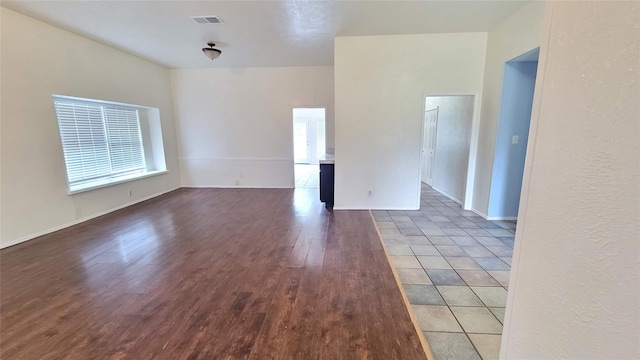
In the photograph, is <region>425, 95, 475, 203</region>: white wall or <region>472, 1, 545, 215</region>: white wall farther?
<region>425, 95, 475, 203</region>: white wall

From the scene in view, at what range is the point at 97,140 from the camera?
182 inches

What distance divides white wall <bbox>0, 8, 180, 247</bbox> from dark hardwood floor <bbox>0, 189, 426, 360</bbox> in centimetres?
37

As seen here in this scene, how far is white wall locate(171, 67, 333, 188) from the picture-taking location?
6133 millimetres


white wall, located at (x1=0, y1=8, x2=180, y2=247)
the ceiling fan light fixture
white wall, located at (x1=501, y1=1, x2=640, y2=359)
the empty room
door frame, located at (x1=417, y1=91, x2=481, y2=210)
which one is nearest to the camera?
white wall, located at (x1=501, y1=1, x2=640, y2=359)

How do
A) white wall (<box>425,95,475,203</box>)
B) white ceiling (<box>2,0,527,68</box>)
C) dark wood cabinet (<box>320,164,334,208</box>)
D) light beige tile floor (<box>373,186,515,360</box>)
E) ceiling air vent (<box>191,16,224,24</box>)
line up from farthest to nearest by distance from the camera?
dark wood cabinet (<box>320,164,334,208</box>) → white wall (<box>425,95,475,203</box>) → ceiling air vent (<box>191,16,224,24</box>) → white ceiling (<box>2,0,527,68</box>) → light beige tile floor (<box>373,186,515,360</box>)

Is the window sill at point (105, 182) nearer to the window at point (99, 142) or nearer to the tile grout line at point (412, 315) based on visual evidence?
→ the window at point (99, 142)

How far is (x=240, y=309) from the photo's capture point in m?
2.07

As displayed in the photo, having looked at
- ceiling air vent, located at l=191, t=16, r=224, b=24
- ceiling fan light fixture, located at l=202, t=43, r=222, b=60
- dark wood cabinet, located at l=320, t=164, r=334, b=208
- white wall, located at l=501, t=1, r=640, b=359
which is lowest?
dark wood cabinet, located at l=320, t=164, r=334, b=208

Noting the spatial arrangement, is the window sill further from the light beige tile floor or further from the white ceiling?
the light beige tile floor

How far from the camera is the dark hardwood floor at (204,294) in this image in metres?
1.73

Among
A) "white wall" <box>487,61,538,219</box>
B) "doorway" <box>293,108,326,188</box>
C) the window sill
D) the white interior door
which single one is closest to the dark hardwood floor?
the window sill

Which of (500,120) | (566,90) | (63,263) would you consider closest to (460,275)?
(566,90)

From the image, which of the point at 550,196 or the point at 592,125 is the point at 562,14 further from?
the point at 550,196

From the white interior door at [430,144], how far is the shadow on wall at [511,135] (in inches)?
90.8
